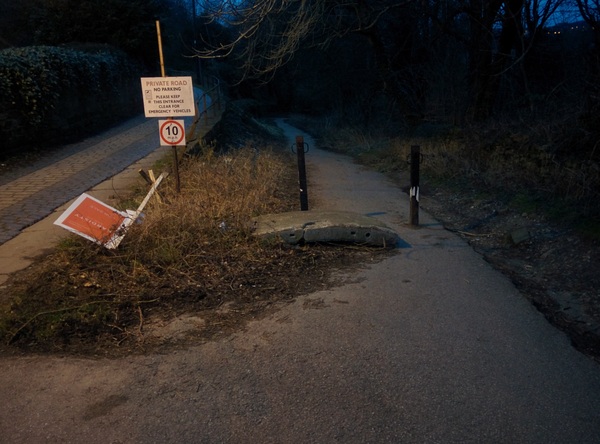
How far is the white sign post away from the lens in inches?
319

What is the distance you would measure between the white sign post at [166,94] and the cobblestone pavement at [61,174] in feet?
8.05

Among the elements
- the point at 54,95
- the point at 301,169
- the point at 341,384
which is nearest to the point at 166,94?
the point at 301,169

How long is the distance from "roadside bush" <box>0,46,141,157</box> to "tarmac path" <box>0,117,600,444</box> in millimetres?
10297

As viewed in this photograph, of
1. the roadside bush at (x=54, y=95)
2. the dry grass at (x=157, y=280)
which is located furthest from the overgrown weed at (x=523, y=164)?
the roadside bush at (x=54, y=95)

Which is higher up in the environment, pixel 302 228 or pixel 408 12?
pixel 408 12

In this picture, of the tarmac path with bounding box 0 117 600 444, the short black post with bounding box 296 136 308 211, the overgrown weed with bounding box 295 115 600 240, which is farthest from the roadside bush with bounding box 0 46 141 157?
the tarmac path with bounding box 0 117 600 444

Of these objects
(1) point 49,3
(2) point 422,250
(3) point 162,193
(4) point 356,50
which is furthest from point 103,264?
(4) point 356,50

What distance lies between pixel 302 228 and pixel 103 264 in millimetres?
Result: 2513

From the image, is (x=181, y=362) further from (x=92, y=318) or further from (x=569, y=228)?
(x=569, y=228)

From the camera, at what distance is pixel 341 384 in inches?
158

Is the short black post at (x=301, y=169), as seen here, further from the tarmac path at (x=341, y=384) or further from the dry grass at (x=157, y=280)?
the tarmac path at (x=341, y=384)

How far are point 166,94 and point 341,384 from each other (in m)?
5.67

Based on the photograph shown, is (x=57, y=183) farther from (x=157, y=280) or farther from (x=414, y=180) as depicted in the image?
(x=414, y=180)

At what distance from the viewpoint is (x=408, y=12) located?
67.5ft
